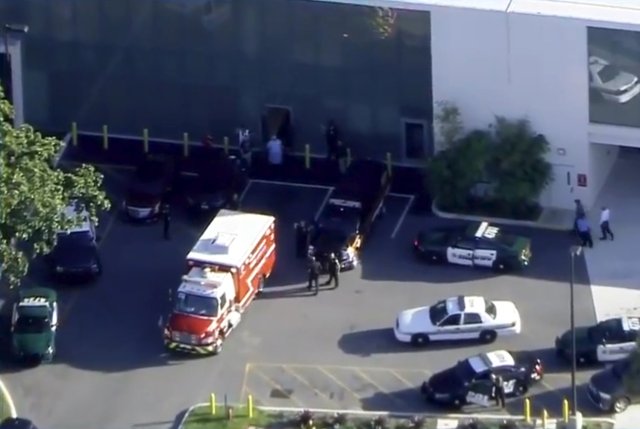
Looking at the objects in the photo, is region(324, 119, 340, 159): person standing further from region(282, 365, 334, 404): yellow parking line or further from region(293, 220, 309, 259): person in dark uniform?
region(282, 365, 334, 404): yellow parking line

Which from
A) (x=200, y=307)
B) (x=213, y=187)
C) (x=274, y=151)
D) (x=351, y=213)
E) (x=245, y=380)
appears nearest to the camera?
(x=245, y=380)

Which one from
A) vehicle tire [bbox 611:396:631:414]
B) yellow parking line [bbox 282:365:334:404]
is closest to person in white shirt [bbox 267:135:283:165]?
yellow parking line [bbox 282:365:334:404]

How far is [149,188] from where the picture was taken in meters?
67.6

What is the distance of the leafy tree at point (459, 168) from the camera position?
217 feet

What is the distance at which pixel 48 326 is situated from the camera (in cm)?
6059

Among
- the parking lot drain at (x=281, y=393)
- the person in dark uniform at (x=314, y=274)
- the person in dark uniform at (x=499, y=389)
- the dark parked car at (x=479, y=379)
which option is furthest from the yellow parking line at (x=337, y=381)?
the person in dark uniform at (x=314, y=274)

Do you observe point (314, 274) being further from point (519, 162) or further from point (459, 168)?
point (519, 162)

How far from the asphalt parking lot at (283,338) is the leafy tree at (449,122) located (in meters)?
2.47

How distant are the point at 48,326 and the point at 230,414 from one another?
6.00 m

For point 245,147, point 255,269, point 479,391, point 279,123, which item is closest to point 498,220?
point 279,123

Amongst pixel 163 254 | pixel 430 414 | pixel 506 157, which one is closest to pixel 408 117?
pixel 506 157

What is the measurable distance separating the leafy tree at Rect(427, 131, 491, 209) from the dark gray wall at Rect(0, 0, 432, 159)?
2.07 meters

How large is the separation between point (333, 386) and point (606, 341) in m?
7.06

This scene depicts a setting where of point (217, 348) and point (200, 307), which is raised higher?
point (200, 307)
